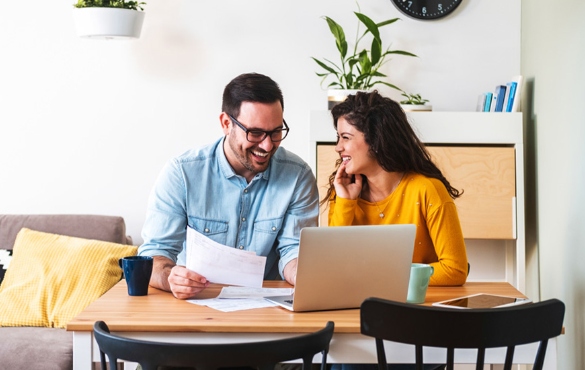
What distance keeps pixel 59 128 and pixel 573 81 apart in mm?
2304

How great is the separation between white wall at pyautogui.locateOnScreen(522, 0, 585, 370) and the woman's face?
2.62 ft

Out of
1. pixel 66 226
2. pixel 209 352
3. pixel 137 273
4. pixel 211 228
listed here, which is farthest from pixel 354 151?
pixel 66 226

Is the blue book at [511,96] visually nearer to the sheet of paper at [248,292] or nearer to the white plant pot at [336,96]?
the white plant pot at [336,96]

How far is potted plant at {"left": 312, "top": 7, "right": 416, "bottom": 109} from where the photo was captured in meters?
3.65

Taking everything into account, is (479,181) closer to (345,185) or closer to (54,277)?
(345,185)

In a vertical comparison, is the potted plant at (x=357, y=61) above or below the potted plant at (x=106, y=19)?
below

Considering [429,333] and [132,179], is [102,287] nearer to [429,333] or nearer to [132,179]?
[132,179]

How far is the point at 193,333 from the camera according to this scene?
71.5 inches

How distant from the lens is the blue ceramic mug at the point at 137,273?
2.12 m

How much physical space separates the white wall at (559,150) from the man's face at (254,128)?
3.70 feet

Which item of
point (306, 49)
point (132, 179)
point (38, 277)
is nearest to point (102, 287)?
point (38, 277)

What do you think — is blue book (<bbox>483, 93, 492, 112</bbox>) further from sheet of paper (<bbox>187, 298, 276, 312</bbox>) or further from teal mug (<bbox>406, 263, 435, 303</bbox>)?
sheet of paper (<bbox>187, 298, 276, 312</bbox>)

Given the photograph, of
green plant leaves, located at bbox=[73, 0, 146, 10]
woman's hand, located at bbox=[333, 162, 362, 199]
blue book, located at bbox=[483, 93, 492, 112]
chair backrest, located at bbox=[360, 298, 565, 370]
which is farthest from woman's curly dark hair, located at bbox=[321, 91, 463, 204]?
green plant leaves, located at bbox=[73, 0, 146, 10]

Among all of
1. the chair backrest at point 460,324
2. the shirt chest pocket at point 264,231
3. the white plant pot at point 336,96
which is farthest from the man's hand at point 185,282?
the white plant pot at point 336,96
